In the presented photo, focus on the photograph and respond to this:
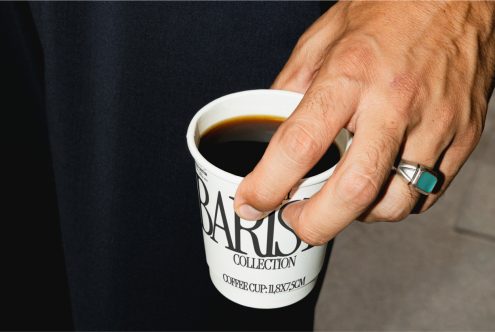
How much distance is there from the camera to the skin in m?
0.65

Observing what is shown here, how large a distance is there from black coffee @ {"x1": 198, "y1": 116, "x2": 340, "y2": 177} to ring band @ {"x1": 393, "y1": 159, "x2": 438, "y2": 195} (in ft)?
0.26

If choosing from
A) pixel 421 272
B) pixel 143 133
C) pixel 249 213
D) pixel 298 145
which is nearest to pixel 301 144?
pixel 298 145

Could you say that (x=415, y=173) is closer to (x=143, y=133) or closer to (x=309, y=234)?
(x=309, y=234)

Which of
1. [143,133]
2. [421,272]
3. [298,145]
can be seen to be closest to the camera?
[298,145]

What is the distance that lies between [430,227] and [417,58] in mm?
1468

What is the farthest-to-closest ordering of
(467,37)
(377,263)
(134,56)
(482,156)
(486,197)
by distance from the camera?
(482,156)
(486,197)
(377,263)
(134,56)
(467,37)

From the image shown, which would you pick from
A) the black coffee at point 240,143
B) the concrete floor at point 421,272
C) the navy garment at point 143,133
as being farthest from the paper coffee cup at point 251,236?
the concrete floor at point 421,272

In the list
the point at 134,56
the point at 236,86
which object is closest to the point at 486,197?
the point at 236,86

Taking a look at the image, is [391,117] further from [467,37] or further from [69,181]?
[69,181]

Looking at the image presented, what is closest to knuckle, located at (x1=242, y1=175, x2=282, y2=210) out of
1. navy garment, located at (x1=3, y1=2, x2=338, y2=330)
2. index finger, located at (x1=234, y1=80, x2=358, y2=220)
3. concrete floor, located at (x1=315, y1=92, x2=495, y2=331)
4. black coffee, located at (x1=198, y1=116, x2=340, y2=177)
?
index finger, located at (x1=234, y1=80, x2=358, y2=220)

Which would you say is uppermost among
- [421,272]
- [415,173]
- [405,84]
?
[405,84]

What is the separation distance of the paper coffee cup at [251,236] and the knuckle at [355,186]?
33 millimetres

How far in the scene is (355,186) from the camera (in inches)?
25.4

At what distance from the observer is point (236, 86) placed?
3.30ft
